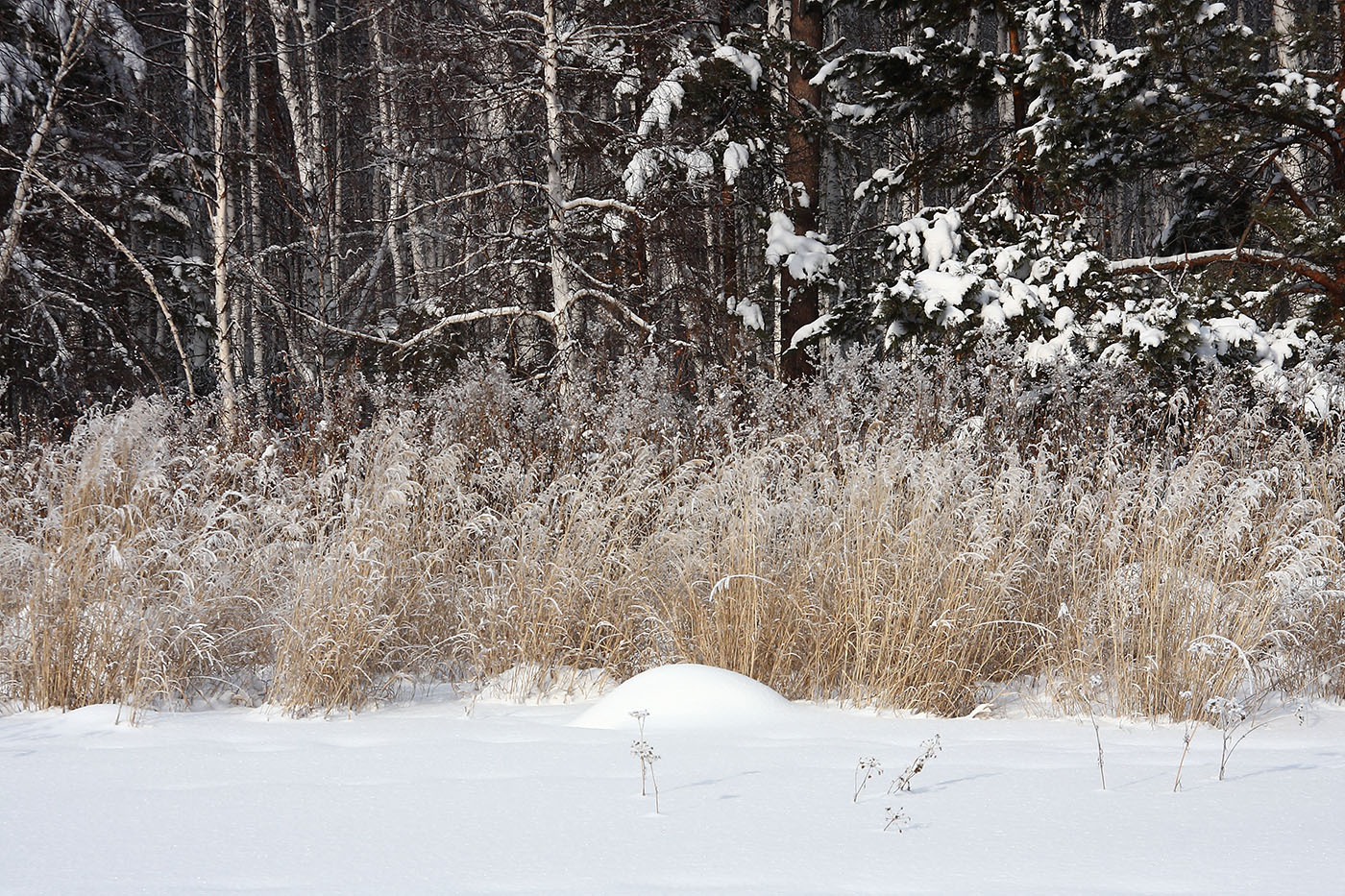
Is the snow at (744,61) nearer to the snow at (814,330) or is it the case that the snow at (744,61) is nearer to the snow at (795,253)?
the snow at (795,253)

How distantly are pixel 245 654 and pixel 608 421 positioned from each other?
2.29 m

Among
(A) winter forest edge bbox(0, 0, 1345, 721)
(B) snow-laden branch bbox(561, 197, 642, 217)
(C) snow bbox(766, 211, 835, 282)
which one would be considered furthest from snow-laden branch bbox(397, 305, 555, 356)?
(C) snow bbox(766, 211, 835, 282)

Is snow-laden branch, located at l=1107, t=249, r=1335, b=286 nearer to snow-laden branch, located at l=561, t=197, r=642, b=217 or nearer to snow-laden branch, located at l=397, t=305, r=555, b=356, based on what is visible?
snow-laden branch, located at l=561, t=197, r=642, b=217

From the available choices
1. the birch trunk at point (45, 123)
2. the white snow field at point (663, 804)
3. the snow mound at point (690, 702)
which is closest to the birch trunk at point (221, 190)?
the birch trunk at point (45, 123)

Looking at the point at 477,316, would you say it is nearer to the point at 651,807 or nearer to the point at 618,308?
→ the point at 618,308

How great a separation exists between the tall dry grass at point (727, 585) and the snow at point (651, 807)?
0.76ft

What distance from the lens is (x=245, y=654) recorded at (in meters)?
3.87

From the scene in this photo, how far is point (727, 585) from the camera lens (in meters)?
3.75

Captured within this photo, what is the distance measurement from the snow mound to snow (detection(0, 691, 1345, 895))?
41 millimetres

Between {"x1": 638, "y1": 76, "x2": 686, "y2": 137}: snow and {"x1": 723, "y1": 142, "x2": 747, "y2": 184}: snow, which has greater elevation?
{"x1": 638, "y1": 76, "x2": 686, "y2": 137}: snow

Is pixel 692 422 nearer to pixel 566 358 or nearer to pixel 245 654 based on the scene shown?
pixel 566 358

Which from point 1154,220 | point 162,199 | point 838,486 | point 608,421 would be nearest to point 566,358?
point 608,421

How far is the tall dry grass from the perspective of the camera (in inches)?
141

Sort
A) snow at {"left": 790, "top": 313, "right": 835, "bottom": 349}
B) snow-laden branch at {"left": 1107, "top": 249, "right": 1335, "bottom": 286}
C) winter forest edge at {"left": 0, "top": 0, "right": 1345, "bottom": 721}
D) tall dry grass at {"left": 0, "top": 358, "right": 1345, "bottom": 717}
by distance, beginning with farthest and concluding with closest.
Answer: snow at {"left": 790, "top": 313, "right": 835, "bottom": 349}, snow-laden branch at {"left": 1107, "top": 249, "right": 1335, "bottom": 286}, winter forest edge at {"left": 0, "top": 0, "right": 1345, "bottom": 721}, tall dry grass at {"left": 0, "top": 358, "right": 1345, "bottom": 717}
